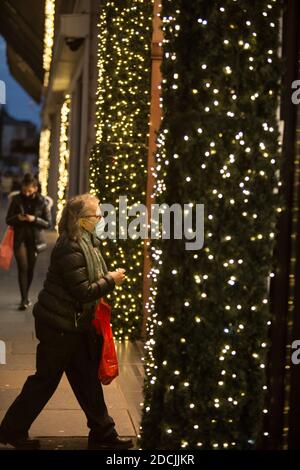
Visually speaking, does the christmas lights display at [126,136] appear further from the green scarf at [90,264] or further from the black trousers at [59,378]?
the black trousers at [59,378]

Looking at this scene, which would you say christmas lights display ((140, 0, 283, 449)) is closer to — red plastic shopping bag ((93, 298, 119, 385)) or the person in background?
red plastic shopping bag ((93, 298, 119, 385))

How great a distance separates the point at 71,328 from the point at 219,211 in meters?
1.88

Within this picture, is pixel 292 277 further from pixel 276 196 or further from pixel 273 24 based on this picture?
pixel 273 24

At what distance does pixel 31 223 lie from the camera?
13734 millimetres

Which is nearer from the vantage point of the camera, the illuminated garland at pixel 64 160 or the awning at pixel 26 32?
the illuminated garland at pixel 64 160

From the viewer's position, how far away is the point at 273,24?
5504 millimetres

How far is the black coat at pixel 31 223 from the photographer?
45.2ft

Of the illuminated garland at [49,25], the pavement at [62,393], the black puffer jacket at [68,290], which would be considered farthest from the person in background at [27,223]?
the illuminated garland at [49,25]

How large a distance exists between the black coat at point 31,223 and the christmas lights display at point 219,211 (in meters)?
8.34

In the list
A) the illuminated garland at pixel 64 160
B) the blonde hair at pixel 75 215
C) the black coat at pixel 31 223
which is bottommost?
the black coat at pixel 31 223

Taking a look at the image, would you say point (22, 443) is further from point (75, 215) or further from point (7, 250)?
point (7, 250)

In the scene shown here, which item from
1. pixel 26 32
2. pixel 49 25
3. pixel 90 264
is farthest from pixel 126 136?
pixel 26 32

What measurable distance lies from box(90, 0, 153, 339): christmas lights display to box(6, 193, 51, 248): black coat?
97.9 inches

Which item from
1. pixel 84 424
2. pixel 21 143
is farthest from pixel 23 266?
pixel 21 143
